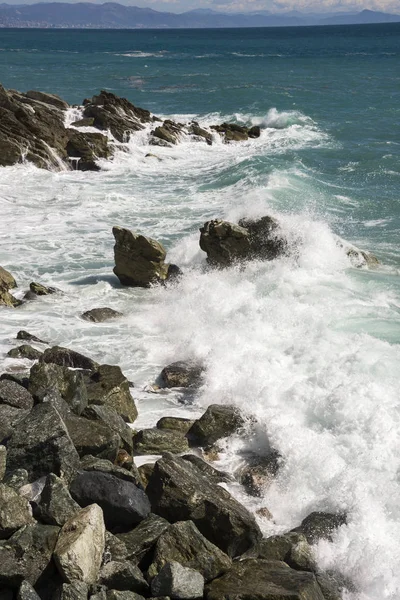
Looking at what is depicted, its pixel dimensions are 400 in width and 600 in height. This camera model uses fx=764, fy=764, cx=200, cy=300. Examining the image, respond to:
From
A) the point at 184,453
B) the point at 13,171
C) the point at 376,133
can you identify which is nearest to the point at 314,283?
the point at 184,453

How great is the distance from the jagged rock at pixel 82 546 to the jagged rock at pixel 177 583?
1.80 feet

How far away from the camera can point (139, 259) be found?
1631 centimetres

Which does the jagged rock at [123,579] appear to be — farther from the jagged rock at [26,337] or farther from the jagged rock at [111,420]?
the jagged rock at [26,337]

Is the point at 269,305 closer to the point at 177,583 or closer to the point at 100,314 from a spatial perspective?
the point at 100,314

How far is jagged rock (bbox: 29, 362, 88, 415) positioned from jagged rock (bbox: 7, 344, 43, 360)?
5.70ft

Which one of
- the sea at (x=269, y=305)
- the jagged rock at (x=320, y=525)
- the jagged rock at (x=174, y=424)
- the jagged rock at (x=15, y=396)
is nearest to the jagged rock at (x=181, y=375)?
the sea at (x=269, y=305)

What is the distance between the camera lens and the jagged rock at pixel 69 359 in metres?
11.9

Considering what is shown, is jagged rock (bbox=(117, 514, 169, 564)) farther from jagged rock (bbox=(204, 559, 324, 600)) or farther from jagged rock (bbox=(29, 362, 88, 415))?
jagged rock (bbox=(29, 362, 88, 415))

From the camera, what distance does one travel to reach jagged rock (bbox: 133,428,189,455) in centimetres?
977

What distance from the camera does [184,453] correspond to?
9.90 metres

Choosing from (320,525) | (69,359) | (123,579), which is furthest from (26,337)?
(123,579)

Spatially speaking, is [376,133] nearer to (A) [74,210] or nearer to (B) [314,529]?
(A) [74,210]

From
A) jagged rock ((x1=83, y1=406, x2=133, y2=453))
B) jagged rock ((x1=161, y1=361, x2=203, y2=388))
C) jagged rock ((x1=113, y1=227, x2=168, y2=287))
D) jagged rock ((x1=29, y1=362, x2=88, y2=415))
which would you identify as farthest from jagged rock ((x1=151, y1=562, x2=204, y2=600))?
jagged rock ((x1=113, y1=227, x2=168, y2=287))

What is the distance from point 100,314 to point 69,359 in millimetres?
2702
